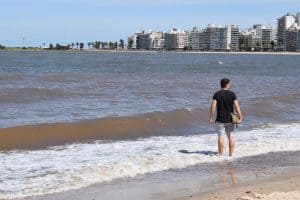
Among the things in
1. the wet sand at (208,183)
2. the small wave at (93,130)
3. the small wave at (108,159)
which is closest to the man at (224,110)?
the small wave at (108,159)

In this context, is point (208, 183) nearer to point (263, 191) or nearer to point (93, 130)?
point (263, 191)

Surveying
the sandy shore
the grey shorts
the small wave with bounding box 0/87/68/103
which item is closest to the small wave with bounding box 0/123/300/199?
the grey shorts

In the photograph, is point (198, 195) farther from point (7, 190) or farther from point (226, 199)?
point (7, 190)

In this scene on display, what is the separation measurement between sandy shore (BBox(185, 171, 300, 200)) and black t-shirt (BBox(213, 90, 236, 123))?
100.0 inches

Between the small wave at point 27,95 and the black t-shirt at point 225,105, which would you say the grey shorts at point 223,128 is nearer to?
the black t-shirt at point 225,105

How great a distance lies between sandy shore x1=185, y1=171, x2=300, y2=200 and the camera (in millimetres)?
7750

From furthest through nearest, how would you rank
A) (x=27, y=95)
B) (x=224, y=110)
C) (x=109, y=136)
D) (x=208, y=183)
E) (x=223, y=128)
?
(x=27, y=95) → (x=109, y=136) → (x=223, y=128) → (x=224, y=110) → (x=208, y=183)

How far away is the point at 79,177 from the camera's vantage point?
31.3 ft

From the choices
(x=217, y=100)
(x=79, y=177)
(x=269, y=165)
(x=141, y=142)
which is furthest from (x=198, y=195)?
(x=141, y=142)

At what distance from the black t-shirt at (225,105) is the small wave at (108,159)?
74 cm

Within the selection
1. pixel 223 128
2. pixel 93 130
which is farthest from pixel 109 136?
pixel 223 128

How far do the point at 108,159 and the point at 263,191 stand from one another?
12.1 ft

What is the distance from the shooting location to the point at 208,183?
9.24m

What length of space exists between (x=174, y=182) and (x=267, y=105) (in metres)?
14.5
